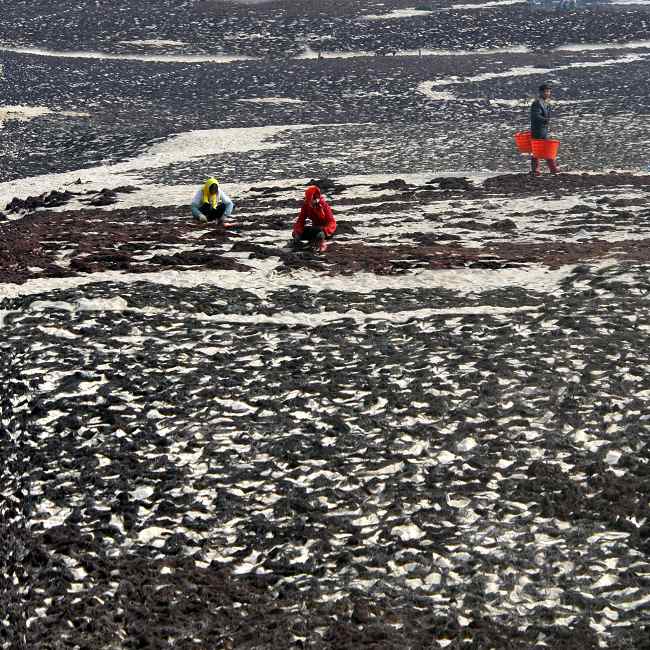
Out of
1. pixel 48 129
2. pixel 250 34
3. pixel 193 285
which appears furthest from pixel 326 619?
pixel 250 34

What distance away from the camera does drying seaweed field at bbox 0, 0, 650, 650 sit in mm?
10547

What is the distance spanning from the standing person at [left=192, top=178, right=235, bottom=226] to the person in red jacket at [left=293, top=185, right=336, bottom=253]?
2.65 metres

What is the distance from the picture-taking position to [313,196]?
803 inches

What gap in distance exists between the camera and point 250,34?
60.0 m

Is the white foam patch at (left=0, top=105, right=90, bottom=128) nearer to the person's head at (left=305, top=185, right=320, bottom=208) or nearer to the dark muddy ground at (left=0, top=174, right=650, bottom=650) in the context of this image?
the dark muddy ground at (left=0, top=174, right=650, bottom=650)

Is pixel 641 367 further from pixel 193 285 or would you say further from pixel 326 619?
pixel 193 285

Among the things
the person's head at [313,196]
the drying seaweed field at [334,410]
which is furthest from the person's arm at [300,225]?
the drying seaweed field at [334,410]

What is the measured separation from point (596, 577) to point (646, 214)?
530 inches

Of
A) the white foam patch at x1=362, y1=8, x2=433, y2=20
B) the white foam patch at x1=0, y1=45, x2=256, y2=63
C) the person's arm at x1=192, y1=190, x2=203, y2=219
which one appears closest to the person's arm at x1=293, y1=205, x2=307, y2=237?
the person's arm at x1=192, y1=190, x2=203, y2=219

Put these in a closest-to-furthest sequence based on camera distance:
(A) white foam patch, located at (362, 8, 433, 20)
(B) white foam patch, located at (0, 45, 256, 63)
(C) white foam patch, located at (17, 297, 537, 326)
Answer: (C) white foam patch, located at (17, 297, 537, 326), (B) white foam patch, located at (0, 45, 256, 63), (A) white foam patch, located at (362, 8, 433, 20)

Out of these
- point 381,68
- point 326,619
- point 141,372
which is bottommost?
point 326,619

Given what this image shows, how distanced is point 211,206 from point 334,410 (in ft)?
33.9

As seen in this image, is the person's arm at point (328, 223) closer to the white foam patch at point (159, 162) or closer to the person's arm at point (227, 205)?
the person's arm at point (227, 205)

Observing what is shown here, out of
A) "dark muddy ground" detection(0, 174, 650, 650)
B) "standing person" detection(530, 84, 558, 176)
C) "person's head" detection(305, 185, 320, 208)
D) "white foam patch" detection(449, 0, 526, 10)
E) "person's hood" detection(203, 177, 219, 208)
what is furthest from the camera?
"white foam patch" detection(449, 0, 526, 10)
